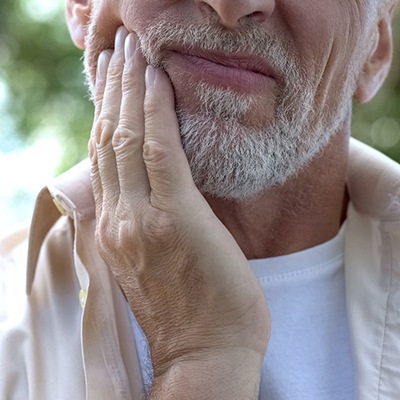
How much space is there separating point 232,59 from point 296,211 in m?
0.55

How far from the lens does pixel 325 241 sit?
6.28ft

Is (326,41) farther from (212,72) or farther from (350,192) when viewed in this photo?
(350,192)

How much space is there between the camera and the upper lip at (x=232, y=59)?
1505 millimetres

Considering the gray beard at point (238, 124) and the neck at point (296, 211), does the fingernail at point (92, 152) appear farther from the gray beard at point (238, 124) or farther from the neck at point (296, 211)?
the neck at point (296, 211)

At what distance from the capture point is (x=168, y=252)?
1.42m

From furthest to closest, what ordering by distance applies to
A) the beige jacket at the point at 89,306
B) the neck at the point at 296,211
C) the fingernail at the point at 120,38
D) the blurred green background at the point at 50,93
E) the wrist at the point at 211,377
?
the blurred green background at the point at 50,93
the neck at the point at 296,211
the fingernail at the point at 120,38
the beige jacket at the point at 89,306
the wrist at the point at 211,377

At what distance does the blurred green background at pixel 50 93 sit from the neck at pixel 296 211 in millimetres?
3701

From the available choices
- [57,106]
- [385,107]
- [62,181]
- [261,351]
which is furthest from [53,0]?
[261,351]

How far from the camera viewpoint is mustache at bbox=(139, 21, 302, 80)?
1480 millimetres

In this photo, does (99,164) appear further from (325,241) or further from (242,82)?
(325,241)

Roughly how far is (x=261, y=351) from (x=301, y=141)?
0.53 metres

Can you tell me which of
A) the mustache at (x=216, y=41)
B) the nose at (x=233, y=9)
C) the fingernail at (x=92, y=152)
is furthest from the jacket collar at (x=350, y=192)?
the nose at (x=233, y=9)

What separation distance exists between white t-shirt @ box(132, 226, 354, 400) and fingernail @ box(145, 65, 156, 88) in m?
0.54

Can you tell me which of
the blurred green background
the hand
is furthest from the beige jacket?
the blurred green background
